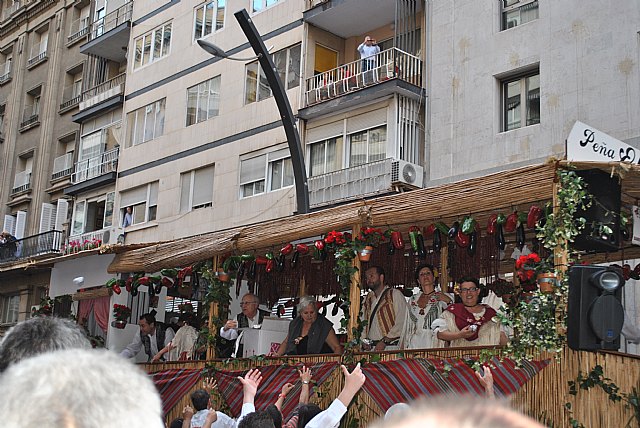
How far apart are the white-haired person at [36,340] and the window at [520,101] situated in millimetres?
18298

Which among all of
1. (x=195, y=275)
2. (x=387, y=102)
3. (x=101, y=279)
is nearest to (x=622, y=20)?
(x=387, y=102)

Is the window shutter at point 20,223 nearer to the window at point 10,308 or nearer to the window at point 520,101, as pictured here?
the window at point 10,308

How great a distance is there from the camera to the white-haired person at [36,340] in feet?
12.7

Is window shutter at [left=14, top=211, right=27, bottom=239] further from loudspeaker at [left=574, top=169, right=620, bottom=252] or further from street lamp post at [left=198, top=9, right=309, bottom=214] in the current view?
loudspeaker at [left=574, top=169, right=620, bottom=252]

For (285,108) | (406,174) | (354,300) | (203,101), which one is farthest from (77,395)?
(203,101)

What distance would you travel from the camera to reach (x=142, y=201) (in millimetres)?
32562

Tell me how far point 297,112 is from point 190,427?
18.1 m

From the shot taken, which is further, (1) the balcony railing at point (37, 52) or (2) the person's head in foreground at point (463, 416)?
(1) the balcony railing at point (37, 52)

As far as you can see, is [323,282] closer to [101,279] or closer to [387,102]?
[101,279]

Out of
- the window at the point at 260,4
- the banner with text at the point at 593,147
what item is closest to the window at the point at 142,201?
the window at the point at 260,4

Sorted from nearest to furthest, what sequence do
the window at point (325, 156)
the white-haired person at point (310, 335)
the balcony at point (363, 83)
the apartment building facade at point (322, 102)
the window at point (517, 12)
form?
the white-haired person at point (310, 335), the apartment building facade at point (322, 102), the window at point (517, 12), the balcony at point (363, 83), the window at point (325, 156)

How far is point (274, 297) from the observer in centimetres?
1630

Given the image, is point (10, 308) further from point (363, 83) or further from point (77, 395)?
point (77, 395)

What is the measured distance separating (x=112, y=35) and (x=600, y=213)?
2958 cm
